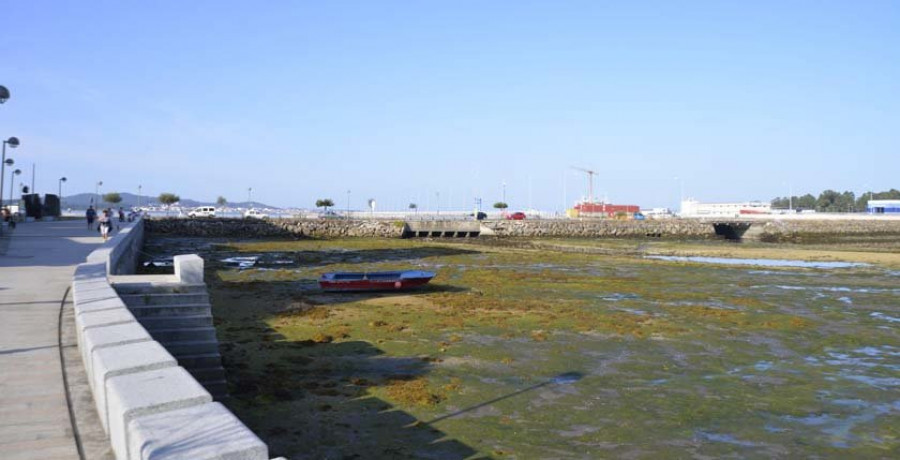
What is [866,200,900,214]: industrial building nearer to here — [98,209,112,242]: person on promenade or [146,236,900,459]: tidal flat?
[146,236,900,459]: tidal flat

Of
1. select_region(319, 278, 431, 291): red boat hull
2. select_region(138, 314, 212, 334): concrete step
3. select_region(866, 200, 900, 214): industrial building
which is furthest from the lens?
select_region(866, 200, 900, 214): industrial building

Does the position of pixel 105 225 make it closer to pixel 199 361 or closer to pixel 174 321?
pixel 174 321

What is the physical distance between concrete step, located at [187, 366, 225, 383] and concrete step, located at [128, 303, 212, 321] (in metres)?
1.10

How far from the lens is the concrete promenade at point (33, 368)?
20.2 feet

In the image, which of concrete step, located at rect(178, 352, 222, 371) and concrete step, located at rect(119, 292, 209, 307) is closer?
concrete step, located at rect(119, 292, 209, 307)

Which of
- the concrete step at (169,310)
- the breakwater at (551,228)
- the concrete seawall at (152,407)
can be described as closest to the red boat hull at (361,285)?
the concrete step at (169,310)

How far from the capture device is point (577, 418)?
12.1m

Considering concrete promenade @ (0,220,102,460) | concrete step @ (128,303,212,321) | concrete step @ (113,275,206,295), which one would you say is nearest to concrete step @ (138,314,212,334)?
concrete step @ (128,303,212,321)

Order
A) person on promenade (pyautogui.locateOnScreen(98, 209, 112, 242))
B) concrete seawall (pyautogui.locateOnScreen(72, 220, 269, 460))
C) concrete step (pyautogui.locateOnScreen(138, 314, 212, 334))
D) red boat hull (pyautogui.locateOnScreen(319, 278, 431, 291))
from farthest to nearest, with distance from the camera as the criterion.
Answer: person on promenade (pyautogui.locateOnScreen(98, 209, 112, 242)), red boat hull (pyautogui.locateOnScreen(319, 278, 431, 291)), concrete step (pyautogui.locateOnScreen(138, 314, 212, 334)), concrete seawall (pyautogui.locateOnScreen(72, 220, 269, 460))

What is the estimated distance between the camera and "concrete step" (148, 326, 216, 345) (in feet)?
42.2

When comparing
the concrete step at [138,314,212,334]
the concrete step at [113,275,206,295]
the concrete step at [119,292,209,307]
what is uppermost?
the concrete step at [113,275,206,295]

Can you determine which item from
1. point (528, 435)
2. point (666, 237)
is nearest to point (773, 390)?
point (528, 435)

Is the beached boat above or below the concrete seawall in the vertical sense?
below

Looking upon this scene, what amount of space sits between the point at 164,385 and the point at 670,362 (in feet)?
43.8
